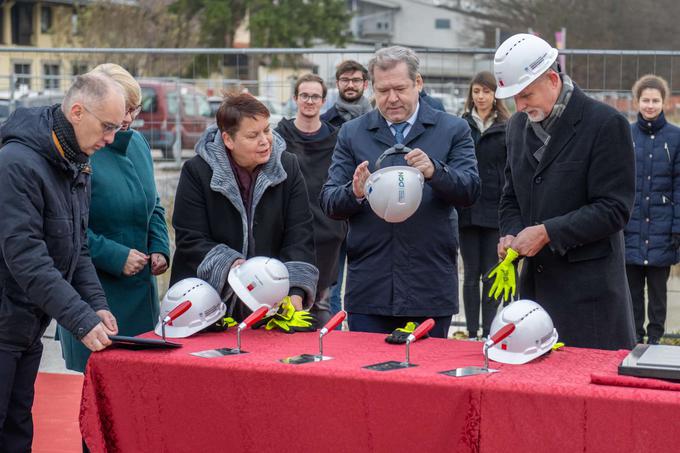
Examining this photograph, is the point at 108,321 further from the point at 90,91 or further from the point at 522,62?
the point at 522,62

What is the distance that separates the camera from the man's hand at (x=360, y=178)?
13.5ft

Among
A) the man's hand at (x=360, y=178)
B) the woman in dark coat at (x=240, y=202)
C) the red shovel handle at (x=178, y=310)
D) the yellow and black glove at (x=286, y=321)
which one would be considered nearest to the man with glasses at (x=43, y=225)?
the red shovel handle at (x=178, y=310)

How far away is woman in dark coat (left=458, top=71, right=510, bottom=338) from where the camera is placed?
704cm

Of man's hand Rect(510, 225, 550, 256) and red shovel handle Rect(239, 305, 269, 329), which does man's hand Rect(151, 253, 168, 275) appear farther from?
man's hand Rect(510, 225, 550, 256)

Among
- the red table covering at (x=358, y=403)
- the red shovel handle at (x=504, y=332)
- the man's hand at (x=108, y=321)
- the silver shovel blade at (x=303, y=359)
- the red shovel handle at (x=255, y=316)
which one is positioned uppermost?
the red shovel handle at (x=504, y=332)

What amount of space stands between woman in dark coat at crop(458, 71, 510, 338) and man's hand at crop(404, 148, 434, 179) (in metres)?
2.99

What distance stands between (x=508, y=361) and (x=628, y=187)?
883 mm

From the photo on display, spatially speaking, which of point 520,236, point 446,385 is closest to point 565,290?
point 520,236

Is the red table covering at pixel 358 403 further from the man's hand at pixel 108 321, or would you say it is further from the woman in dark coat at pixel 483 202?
the woman in dark coat at pixel 483 202

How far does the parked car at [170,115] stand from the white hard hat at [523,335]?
5.27 metres

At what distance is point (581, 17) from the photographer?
29.4 metres

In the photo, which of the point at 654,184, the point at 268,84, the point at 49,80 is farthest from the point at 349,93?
the point at 49,80

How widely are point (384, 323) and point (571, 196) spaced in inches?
39.2

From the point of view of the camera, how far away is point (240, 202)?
4.23 metres
